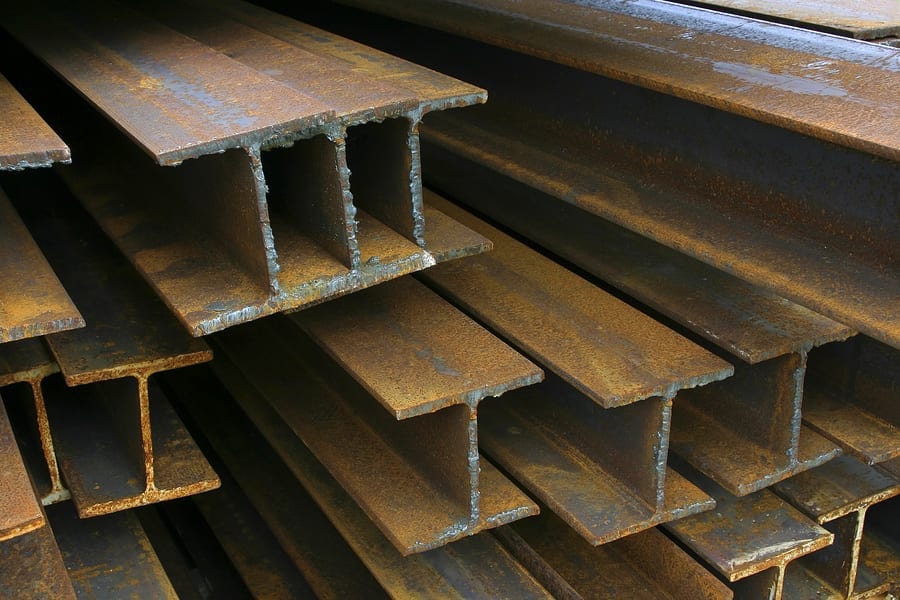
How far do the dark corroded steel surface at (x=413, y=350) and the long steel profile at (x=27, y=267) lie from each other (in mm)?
551

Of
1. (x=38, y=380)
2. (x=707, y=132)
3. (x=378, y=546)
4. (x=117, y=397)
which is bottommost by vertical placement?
(x=378, y=546)

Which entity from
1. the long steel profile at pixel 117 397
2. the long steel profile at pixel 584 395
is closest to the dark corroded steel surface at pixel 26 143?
the long steel profile at pixel 117 397

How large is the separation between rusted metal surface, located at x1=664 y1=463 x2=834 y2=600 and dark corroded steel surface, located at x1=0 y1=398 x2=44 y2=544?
1.42 meters

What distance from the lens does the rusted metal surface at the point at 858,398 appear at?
239 centimetres

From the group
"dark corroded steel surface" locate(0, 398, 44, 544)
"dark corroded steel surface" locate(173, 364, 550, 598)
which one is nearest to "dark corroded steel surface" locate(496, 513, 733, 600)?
"dark corroded steel surface" locate(173, 364, 550, 598)

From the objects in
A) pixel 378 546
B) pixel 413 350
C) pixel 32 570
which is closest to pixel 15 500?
pixel 32 570

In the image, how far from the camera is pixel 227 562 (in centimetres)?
311

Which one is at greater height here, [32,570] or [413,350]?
[413,350]

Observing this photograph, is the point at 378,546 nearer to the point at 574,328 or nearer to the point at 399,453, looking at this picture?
the point at 399,453

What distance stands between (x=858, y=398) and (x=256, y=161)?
1.59 m

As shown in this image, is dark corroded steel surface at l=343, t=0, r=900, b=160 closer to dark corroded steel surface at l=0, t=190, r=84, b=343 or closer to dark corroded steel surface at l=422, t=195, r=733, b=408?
dark corroded steel surface at l=422, t=195, r=733, b=408

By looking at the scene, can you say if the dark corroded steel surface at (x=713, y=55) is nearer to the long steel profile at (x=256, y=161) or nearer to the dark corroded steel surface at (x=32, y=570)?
the long steel profile at (x=256, y=161)

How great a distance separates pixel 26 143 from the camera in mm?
1822

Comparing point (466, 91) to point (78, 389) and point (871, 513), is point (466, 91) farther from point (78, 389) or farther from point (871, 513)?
point (871, 513)
